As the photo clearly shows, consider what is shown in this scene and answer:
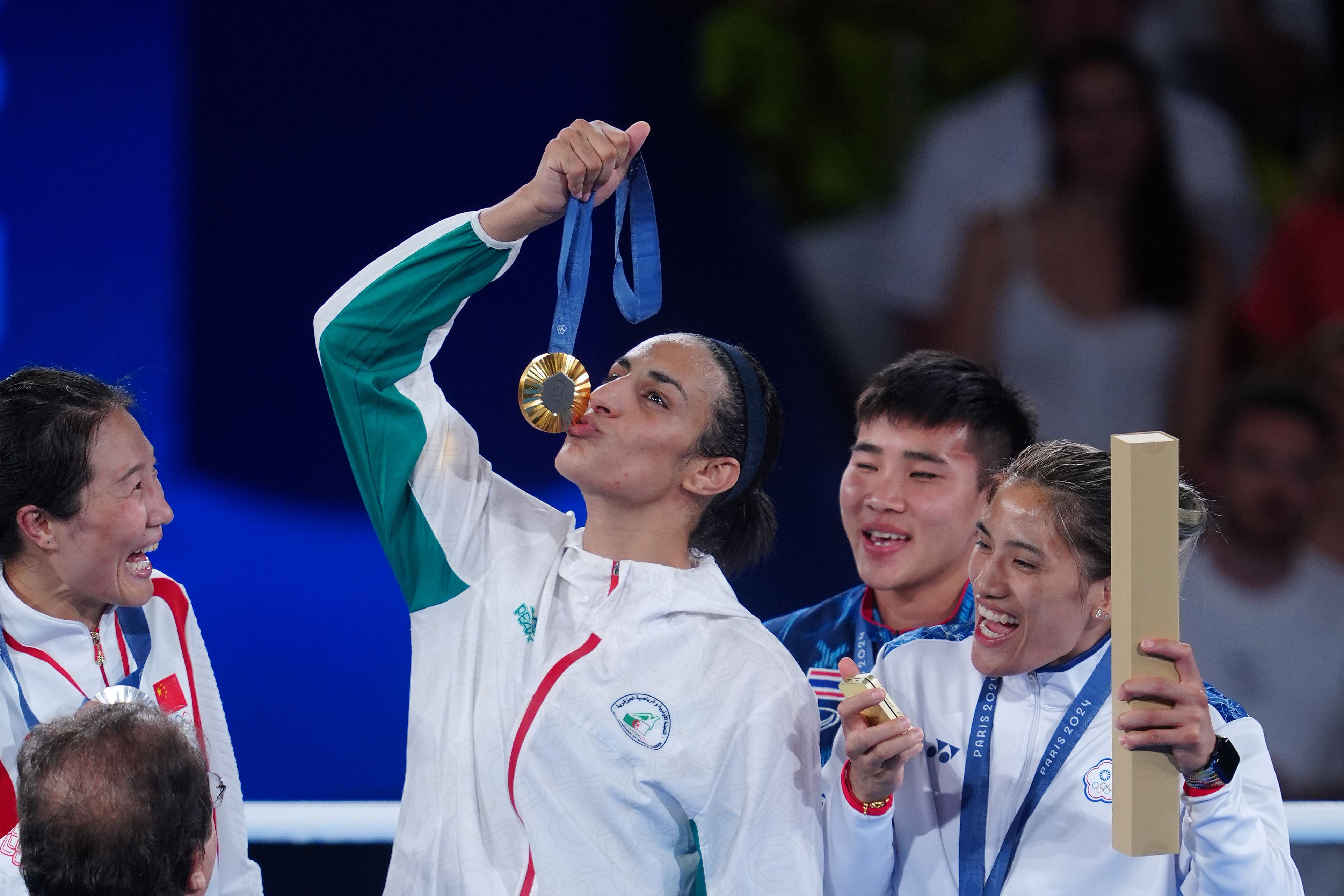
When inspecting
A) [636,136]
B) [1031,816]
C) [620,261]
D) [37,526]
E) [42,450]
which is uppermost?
[636,136]

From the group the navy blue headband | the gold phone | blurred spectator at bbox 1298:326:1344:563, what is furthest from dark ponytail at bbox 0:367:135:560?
blurred spectator at bbox 1298:326:1344:563

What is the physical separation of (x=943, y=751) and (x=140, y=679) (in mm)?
1424

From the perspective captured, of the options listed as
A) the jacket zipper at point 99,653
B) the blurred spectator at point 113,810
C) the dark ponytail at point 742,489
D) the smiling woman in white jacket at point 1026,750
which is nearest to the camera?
the blurred spectator at point 113,810

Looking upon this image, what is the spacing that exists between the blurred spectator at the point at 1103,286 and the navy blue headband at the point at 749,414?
191 cm

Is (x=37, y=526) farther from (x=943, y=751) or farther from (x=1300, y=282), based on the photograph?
(x=1300, y=282)

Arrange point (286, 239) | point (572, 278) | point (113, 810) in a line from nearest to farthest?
point (113, 810) < point (572, 278) < point (286, 239)

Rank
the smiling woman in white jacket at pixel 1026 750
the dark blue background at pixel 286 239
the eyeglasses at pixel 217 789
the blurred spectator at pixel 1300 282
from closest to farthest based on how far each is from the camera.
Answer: the eyeglasses at pixel 217 789
the smiling woman in white jacket at pixel 1026 750
the dark blue background at pixel 286 239
the blurred spectator at pixel 1300 282

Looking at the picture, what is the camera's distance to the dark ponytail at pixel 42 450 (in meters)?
2.27

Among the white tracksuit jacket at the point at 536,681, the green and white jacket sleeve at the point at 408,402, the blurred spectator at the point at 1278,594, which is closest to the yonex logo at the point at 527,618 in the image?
the white tracksuit jacket at the point at 536,681

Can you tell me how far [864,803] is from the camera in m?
1.94

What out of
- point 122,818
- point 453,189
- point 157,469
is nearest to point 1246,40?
point 453,189

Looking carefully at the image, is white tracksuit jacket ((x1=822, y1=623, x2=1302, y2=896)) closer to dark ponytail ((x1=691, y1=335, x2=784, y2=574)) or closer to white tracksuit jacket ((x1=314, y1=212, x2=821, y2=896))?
white tracksuit jacket ((x1=314, y1=212, x2=821, y2=896))

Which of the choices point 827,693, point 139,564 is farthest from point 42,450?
point 827,693

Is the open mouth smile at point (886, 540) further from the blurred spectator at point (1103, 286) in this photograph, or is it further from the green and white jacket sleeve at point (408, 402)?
the blurred spectator at point (1103, 286)
